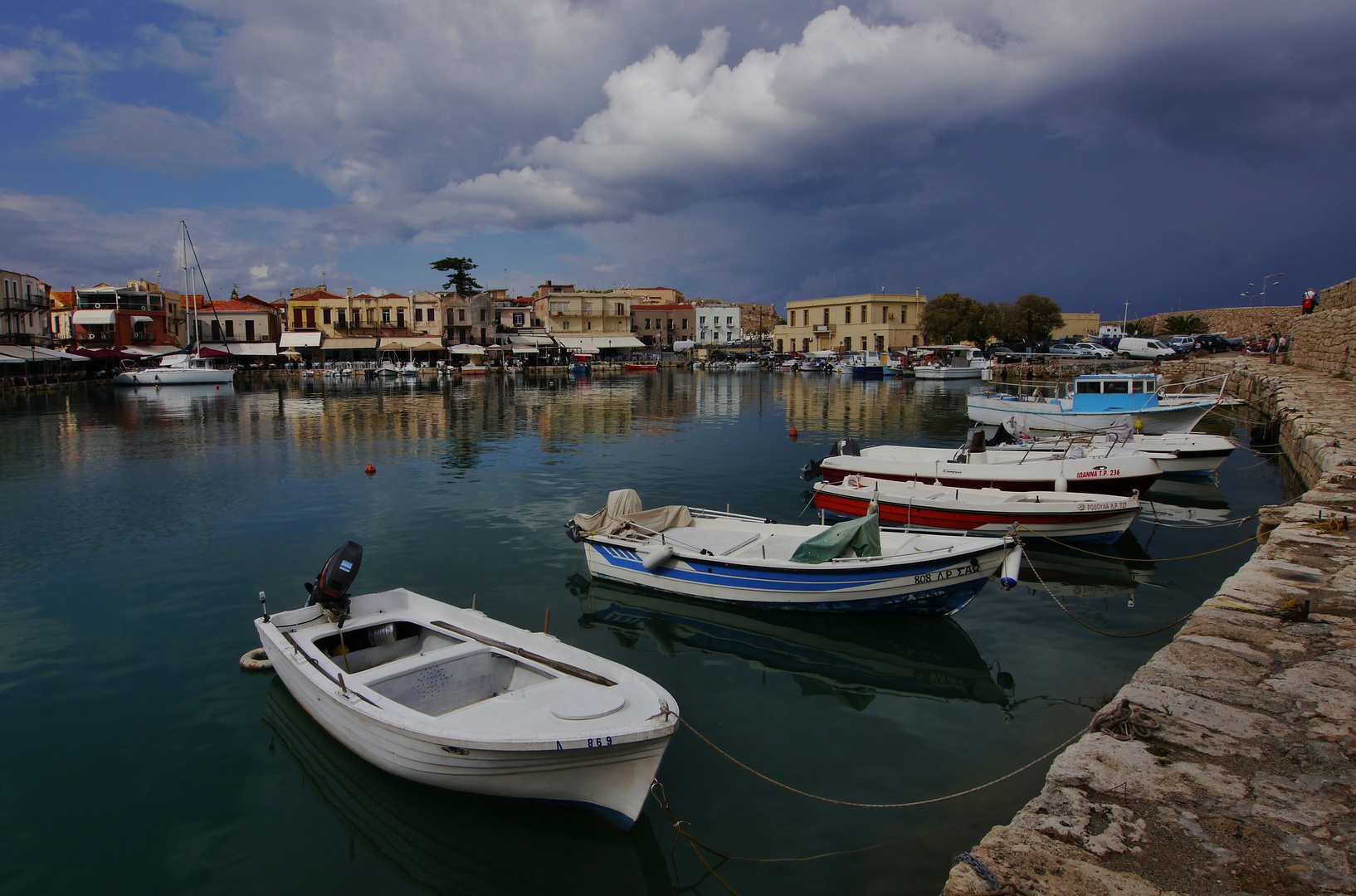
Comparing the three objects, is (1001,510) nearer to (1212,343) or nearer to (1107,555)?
(1107,555)

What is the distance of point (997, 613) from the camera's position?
11281mm

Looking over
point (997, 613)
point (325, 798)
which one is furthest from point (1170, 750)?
point (325, 798)

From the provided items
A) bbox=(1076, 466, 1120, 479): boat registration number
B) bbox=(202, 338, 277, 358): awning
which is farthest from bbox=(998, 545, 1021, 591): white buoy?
bbox=(202, 338, 277, 358): awning

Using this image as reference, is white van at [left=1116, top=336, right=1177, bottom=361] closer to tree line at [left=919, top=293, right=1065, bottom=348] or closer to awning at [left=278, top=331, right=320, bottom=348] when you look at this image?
tree line at [left=919, top=293, right=1065, bottom=348]

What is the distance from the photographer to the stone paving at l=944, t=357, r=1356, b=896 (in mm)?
4047

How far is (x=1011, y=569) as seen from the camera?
9273 millimetres

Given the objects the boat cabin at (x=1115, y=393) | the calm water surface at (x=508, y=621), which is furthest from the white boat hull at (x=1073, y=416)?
the calm water surface at (x=508, y=621)

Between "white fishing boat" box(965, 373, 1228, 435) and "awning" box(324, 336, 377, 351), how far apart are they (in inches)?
3034

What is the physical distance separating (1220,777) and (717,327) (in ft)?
368

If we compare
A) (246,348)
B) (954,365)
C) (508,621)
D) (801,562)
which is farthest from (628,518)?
(246,348)

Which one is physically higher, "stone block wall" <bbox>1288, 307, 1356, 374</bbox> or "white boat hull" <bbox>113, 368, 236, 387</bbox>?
"stone block wall" <bbox>1288, 307, 1356, 374</bbox>

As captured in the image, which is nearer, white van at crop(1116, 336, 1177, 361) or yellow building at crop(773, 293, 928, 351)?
white van at crop(1116, 336, 1177, 361)

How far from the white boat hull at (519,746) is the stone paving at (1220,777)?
279 centimetres

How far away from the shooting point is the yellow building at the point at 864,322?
3501 inches
